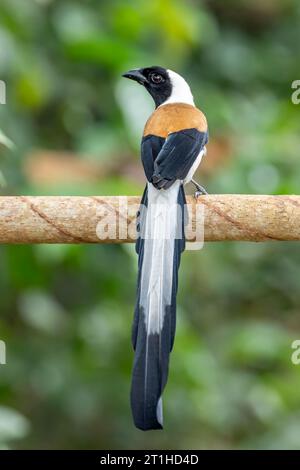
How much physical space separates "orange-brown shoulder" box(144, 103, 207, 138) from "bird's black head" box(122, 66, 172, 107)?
0.49ft

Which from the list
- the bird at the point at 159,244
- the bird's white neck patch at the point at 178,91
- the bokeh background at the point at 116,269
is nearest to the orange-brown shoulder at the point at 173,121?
the bird at the point at 159,244

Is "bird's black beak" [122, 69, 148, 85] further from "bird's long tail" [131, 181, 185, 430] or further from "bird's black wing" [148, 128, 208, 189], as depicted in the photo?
"bird's long tail" [131, 181, 185, 430]

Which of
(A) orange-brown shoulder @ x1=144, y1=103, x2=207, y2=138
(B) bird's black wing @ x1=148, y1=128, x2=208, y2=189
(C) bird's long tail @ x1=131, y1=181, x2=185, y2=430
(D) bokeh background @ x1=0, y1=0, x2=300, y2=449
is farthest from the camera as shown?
(D) bokeh background @ x1=0, y1=0, x2=300, y2=449

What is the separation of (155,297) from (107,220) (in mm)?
240

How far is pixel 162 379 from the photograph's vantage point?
6.86 ft

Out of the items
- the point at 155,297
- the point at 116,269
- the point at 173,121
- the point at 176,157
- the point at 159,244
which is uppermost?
the point at 116,269

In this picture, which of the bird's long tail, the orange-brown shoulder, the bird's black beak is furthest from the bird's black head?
the bird's long tail

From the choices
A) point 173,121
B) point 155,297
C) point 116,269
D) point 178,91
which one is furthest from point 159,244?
point 116,269

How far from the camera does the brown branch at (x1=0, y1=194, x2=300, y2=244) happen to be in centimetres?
232

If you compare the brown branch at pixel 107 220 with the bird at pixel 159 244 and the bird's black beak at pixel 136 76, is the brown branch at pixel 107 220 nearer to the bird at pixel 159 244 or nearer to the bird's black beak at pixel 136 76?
the bird at pixel 159 244

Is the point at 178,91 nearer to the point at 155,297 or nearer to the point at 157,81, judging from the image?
→ the point at 157,81

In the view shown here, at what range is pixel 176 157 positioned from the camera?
2330mm

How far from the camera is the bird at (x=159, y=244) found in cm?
209

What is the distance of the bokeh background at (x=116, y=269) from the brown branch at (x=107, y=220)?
3.02 ft
